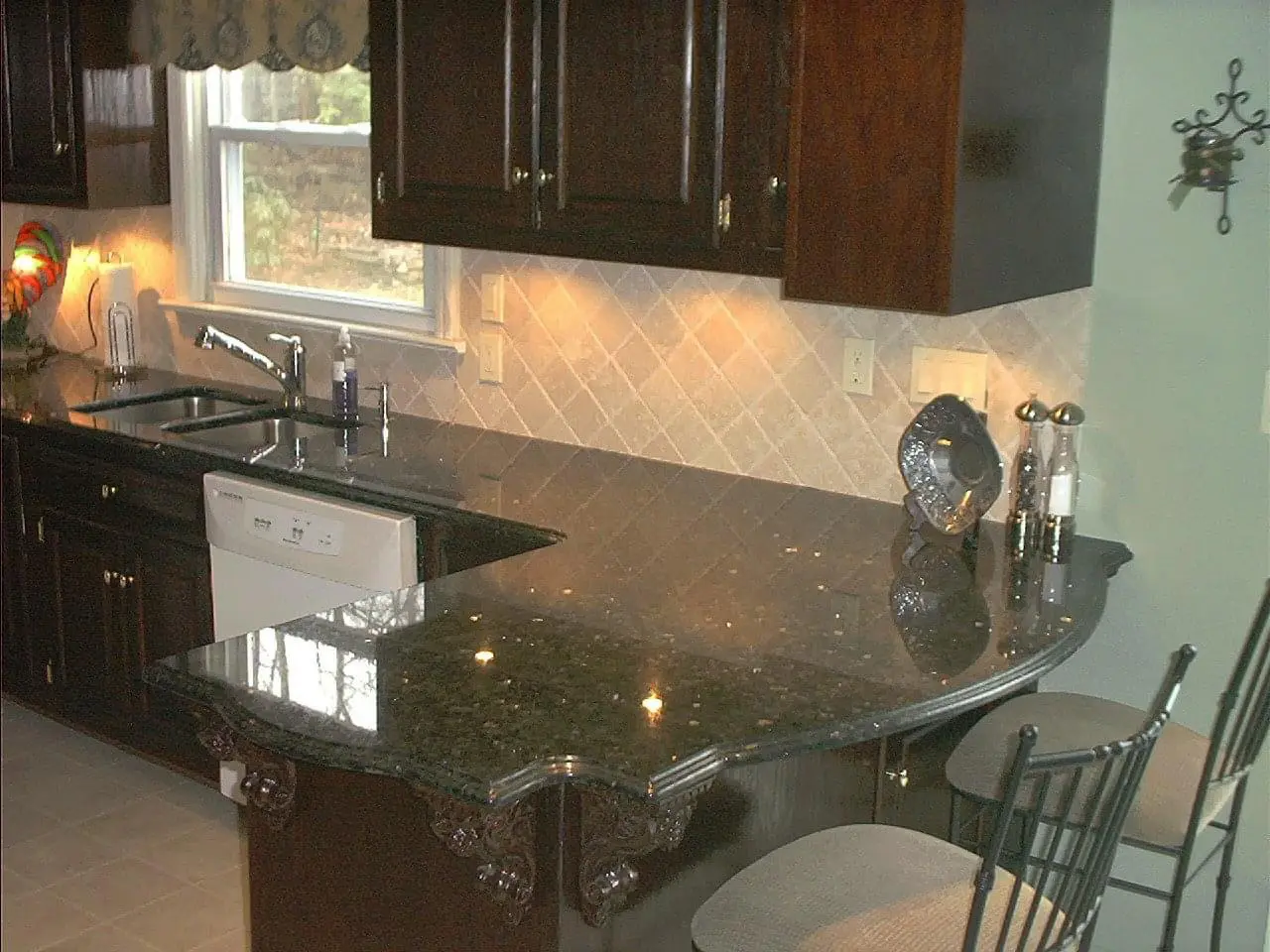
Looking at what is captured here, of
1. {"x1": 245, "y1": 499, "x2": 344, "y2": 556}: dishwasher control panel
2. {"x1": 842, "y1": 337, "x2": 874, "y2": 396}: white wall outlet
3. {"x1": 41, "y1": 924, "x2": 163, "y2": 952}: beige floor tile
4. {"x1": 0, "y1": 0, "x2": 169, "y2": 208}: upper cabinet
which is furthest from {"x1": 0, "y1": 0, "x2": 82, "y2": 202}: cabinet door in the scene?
{"x1": 842, "y1": 337, "x2": 874, "y2": 396}: white wall outlet

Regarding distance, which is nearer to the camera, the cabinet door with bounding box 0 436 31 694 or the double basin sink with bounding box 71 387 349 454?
the double basin sink with bounding box 71 387 349 454

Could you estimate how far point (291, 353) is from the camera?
4.00 m

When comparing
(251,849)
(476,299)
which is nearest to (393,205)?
(476,299)

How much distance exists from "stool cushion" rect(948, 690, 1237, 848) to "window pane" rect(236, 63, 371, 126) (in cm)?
224

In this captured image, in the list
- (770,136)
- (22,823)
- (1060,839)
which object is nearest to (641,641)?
(1060,839)

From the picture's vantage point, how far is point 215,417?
154 inches

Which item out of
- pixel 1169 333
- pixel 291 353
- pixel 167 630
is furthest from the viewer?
pixel 291 353

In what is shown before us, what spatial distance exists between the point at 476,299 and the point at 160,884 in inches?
59.3

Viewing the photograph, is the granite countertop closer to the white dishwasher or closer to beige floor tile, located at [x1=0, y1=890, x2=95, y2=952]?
the white dishwasher

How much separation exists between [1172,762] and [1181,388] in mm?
695

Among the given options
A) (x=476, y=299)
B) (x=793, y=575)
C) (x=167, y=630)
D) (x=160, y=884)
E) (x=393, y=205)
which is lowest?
(x=160, y=884)

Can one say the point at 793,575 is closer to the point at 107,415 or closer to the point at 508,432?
the point at 508,432

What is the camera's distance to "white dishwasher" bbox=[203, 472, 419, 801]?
3121 millimetres

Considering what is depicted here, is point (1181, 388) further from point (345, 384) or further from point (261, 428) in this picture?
point (261, 428)
